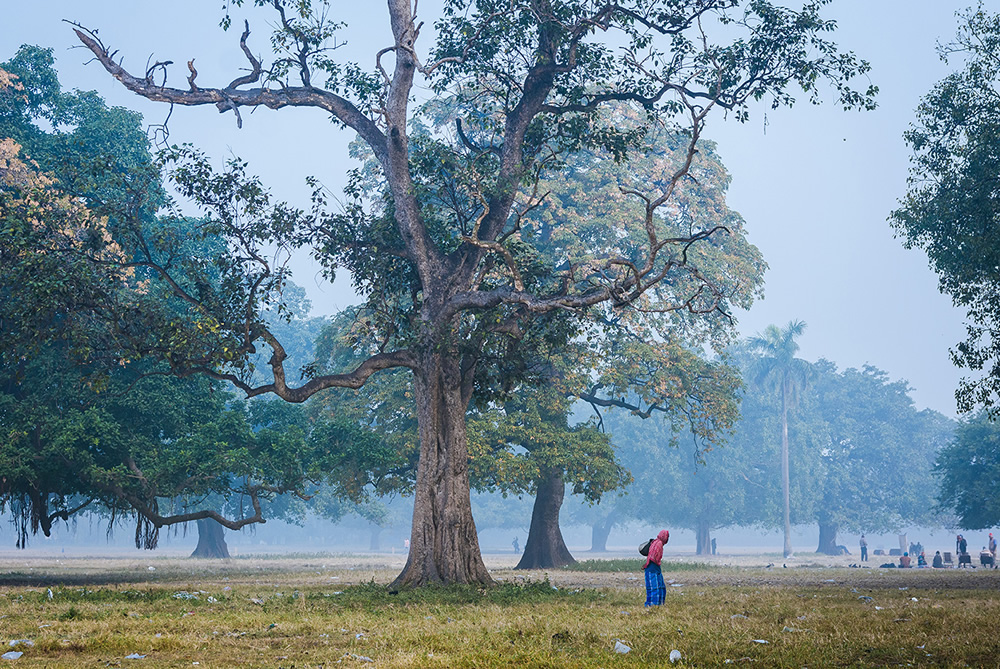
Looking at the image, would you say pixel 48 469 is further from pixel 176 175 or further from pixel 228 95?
pixel 228 95

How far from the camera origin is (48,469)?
991 inches

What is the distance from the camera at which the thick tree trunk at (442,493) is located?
21594 mm

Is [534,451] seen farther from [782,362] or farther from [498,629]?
[782,362]

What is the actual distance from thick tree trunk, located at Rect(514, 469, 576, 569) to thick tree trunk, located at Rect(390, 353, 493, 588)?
17.0 m

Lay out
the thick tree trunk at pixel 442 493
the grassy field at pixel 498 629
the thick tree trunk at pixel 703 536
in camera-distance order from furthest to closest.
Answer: the thick tree trunk at pixel 703 536
the thick tree trunk at pixel 442 493
the grassy field at pixel 498 629

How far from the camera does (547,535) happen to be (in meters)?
39.6

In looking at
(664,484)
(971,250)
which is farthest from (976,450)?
(664,484)

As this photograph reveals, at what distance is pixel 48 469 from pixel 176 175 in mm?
9052

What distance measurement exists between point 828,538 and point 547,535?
5236 cm

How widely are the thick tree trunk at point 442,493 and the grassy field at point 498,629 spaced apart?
241 centimetres

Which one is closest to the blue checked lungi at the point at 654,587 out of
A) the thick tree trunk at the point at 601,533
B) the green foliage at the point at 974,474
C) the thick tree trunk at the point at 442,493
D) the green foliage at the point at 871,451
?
the thick tree trunk at the point at 442,493

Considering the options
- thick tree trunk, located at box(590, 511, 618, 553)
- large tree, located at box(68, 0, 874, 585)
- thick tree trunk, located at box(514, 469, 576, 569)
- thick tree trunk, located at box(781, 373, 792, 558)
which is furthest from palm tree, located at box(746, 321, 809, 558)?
large tree, located at box(68, 0, 874, 585)

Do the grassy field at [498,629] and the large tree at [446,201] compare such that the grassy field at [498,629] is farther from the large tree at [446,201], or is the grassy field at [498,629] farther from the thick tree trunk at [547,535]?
the thick tree trunk at [547,535]

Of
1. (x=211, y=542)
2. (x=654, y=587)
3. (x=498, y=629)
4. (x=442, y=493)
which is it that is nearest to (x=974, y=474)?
(x=442, y=493)
